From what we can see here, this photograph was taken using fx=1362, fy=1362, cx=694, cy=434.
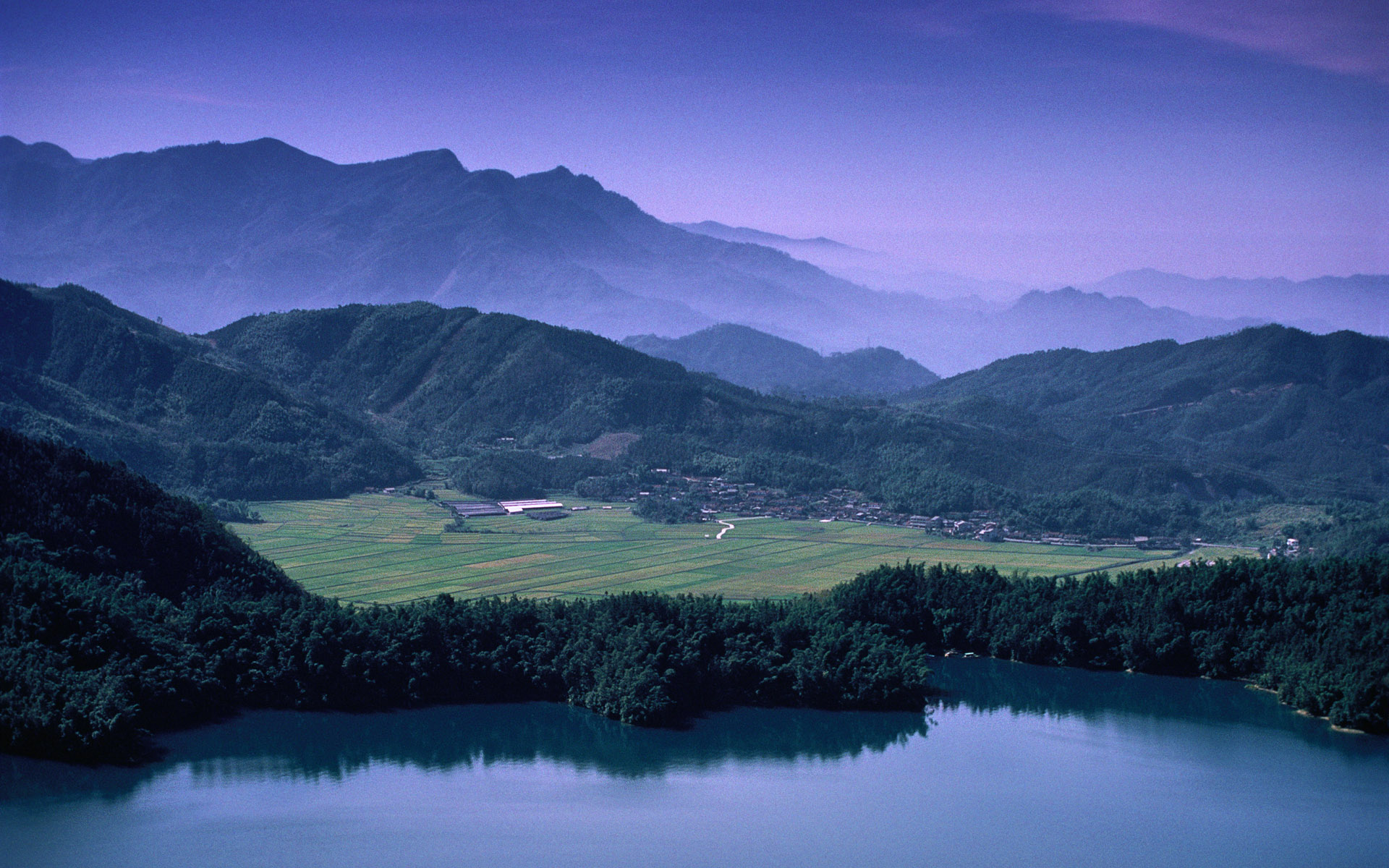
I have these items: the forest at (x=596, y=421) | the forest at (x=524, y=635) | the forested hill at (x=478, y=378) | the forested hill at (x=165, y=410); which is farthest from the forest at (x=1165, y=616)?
the forested hill at (x=478, y=378)

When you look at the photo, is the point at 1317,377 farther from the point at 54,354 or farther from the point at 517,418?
the point at 54,354

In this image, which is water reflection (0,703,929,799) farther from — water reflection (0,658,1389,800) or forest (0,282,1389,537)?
forest (0,282,1389,537)

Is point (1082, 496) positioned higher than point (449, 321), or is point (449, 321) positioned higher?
point (449, 321)

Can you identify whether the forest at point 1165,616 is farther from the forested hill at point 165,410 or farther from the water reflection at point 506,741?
the forested hill at point 165,410

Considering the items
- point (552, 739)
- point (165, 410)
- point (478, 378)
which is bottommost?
point (552, 739)

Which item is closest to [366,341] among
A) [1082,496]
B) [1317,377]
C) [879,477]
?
[879,477]

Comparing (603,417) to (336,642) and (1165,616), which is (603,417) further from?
(336,642)

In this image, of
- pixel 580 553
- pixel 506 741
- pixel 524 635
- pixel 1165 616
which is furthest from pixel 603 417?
pixel 506 741
